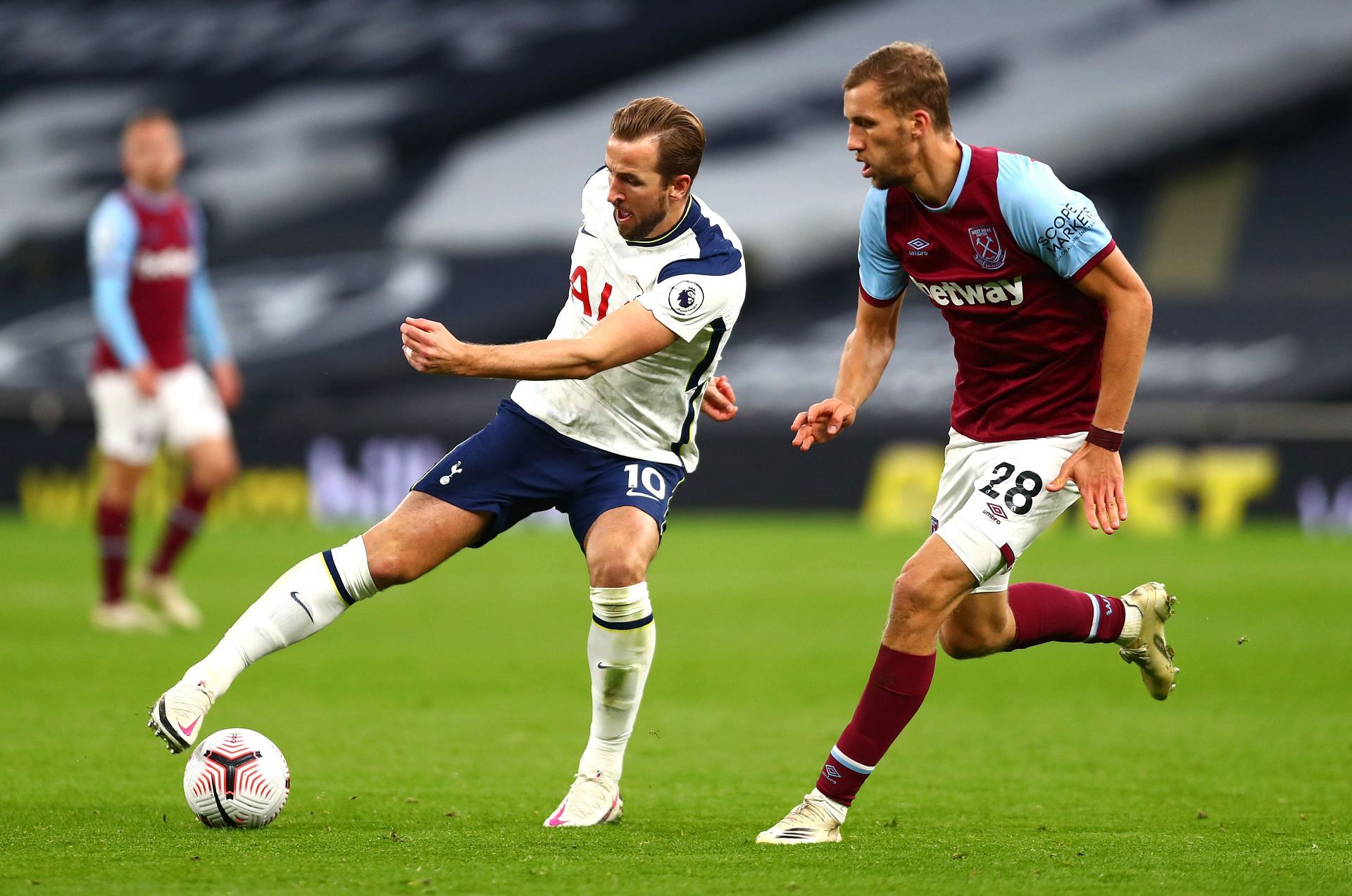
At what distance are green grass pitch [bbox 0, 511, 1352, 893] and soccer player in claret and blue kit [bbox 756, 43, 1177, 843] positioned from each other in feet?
1.38

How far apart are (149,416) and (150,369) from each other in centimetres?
25

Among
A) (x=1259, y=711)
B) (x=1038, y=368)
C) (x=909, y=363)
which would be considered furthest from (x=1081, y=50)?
(x=1038, y=368)

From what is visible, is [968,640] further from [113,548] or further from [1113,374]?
[113,548]

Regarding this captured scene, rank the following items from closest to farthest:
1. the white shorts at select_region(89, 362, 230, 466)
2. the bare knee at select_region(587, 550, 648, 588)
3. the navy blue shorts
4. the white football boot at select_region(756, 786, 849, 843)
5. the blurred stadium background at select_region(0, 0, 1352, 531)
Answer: the white football boot at select_region(756, 786, 849, 843) < the bare knee at select_region(587, 550, 648, 588) < the navy blue shorts < the white shorts at select_region(89, 362, 230, 466) < the blurred stadium background at select_region(0, 0, 1352, 531)

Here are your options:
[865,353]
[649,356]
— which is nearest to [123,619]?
[649,356]

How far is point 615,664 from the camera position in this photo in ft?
15.3

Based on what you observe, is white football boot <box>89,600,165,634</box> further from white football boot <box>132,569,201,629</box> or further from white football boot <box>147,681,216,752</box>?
white football boot <box>147,681,216,752</box>

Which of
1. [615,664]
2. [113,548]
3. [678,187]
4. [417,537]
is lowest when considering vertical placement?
[615,664]

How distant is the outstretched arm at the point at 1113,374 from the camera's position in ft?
14.4

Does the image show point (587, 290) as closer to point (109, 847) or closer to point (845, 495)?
point (109, 847)

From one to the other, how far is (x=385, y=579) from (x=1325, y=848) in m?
2.44

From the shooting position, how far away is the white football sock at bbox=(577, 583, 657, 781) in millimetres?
4613

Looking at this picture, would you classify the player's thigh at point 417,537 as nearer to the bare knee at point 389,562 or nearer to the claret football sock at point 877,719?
the bare knee at point 389,562

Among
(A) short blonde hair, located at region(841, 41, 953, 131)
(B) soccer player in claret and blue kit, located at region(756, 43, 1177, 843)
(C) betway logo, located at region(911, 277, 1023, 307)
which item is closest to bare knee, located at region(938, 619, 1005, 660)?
(B) soccer player in claret and blue kit, located at region(756, 43, 1177, 843)
